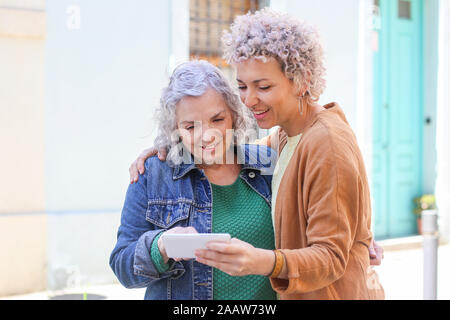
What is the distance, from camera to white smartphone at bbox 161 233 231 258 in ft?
5.55

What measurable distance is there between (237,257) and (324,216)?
0.29 meters

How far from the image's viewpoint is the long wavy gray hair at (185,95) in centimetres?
206

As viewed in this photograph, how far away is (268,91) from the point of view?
190 centimetres

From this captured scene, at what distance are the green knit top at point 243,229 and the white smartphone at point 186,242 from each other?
11.1 inches

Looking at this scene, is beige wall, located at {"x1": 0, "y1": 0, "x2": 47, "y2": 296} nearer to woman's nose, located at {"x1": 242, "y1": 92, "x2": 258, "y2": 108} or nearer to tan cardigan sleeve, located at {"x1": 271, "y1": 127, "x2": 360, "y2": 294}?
woman's nose, located at {"x1": 242, "y1": 92, "x2": 258, "y2": 108}

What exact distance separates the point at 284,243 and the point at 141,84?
14.2 ft

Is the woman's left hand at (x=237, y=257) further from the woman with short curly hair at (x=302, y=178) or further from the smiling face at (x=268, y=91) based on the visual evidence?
the smiling face at (x=268, y=91)

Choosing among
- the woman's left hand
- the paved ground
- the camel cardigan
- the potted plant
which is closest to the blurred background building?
the paved ground

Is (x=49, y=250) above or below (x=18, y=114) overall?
below

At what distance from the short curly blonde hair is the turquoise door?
6.13 m

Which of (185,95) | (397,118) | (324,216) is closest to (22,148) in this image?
(185,95)

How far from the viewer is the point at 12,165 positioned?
5.47m
